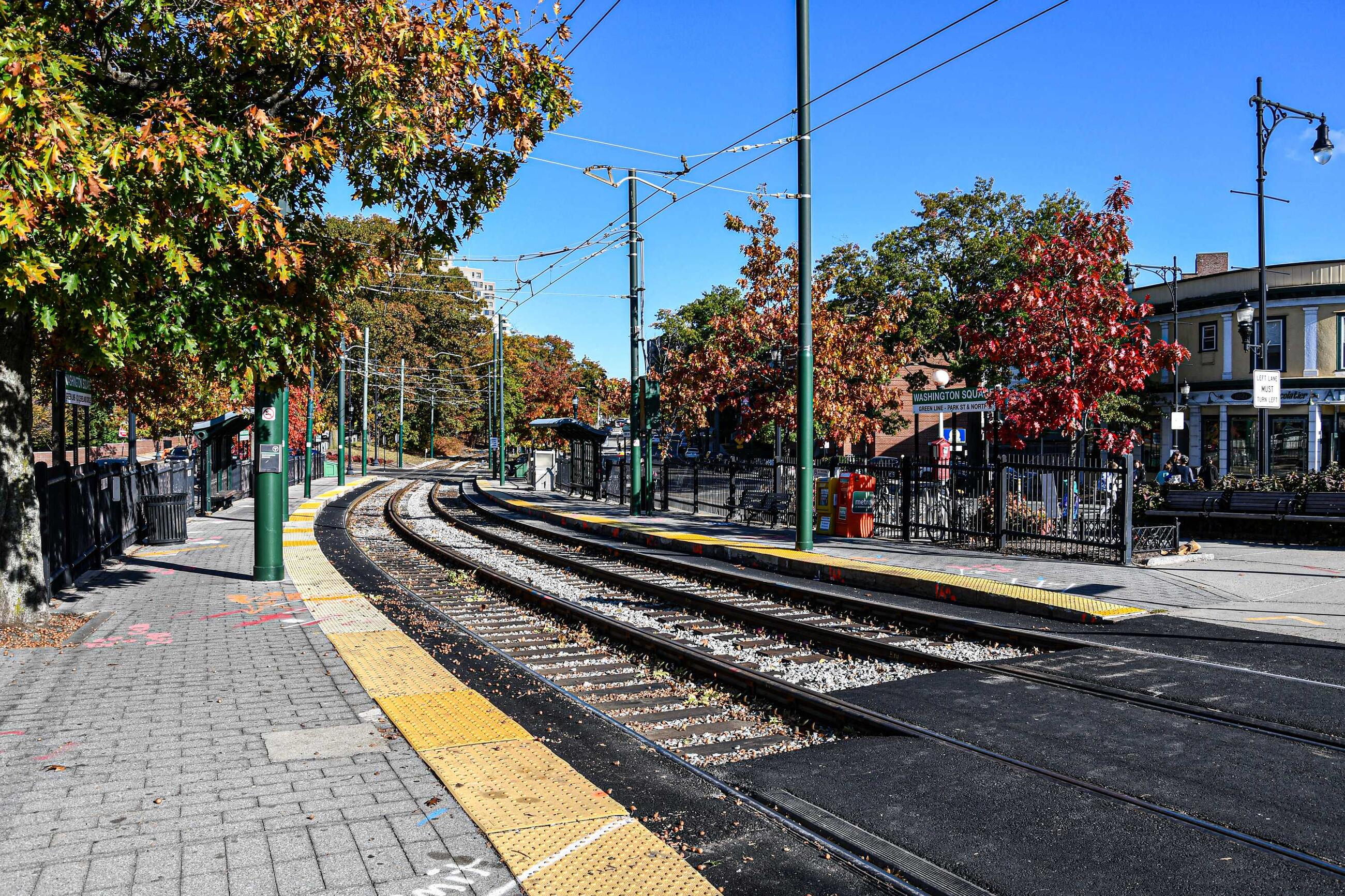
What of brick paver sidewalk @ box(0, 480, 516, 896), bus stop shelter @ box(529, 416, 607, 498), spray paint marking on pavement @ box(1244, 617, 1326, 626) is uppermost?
bus stop shelter @ box(529, 416, 607, 498)

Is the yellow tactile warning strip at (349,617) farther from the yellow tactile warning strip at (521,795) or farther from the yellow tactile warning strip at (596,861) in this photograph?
the yellow tactile warning strip at (596,861)

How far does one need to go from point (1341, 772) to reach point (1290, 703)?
1542 millimetres

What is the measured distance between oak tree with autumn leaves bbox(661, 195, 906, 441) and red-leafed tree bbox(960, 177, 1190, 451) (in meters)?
8.04

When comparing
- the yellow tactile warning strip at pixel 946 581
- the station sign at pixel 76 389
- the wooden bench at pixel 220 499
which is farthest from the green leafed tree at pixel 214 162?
the wooden bench at pixel 220 499

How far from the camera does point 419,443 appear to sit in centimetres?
9175

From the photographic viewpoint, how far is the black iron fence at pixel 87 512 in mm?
11219

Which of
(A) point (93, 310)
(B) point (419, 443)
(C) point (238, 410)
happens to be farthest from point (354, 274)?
(B) point (419, 443)

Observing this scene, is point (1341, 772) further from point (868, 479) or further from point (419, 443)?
point (419, 443)

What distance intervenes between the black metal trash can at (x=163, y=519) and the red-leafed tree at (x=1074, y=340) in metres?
15.5

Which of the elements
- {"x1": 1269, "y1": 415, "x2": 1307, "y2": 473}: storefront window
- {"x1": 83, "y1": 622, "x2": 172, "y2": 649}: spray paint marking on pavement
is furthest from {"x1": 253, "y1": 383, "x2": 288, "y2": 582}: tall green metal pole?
{"x1": 1269, "y1": 415, "x2": 1307, "y2": 473}: storefront window

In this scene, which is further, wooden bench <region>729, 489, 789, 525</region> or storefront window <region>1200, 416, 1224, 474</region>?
storefront window <region>1200, 416, 1224, 474</region>

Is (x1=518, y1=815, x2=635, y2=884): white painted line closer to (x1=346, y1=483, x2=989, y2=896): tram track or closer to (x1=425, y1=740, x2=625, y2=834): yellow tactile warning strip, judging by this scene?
(x1=425, y1=740, x2=625, y2=834): yellow tactile warning strip

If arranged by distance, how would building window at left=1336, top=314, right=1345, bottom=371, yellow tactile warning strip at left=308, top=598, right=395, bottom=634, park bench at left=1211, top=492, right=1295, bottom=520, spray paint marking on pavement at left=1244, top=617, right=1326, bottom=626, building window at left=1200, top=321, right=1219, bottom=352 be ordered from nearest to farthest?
spray paint marking on pavement at left=1244, top=617, right=1326, bottom=626 → yellow tactile warning strip at left=308, top=598, right=395, bottom=634 → park bench at left=1211, top=492, right=1295, bottom=520 → building window at left=1336, top=314, right=1345, bottom=371 → building window at left=1200, top=321, right=1219, bottom=352

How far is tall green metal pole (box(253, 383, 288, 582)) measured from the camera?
13.2 m
